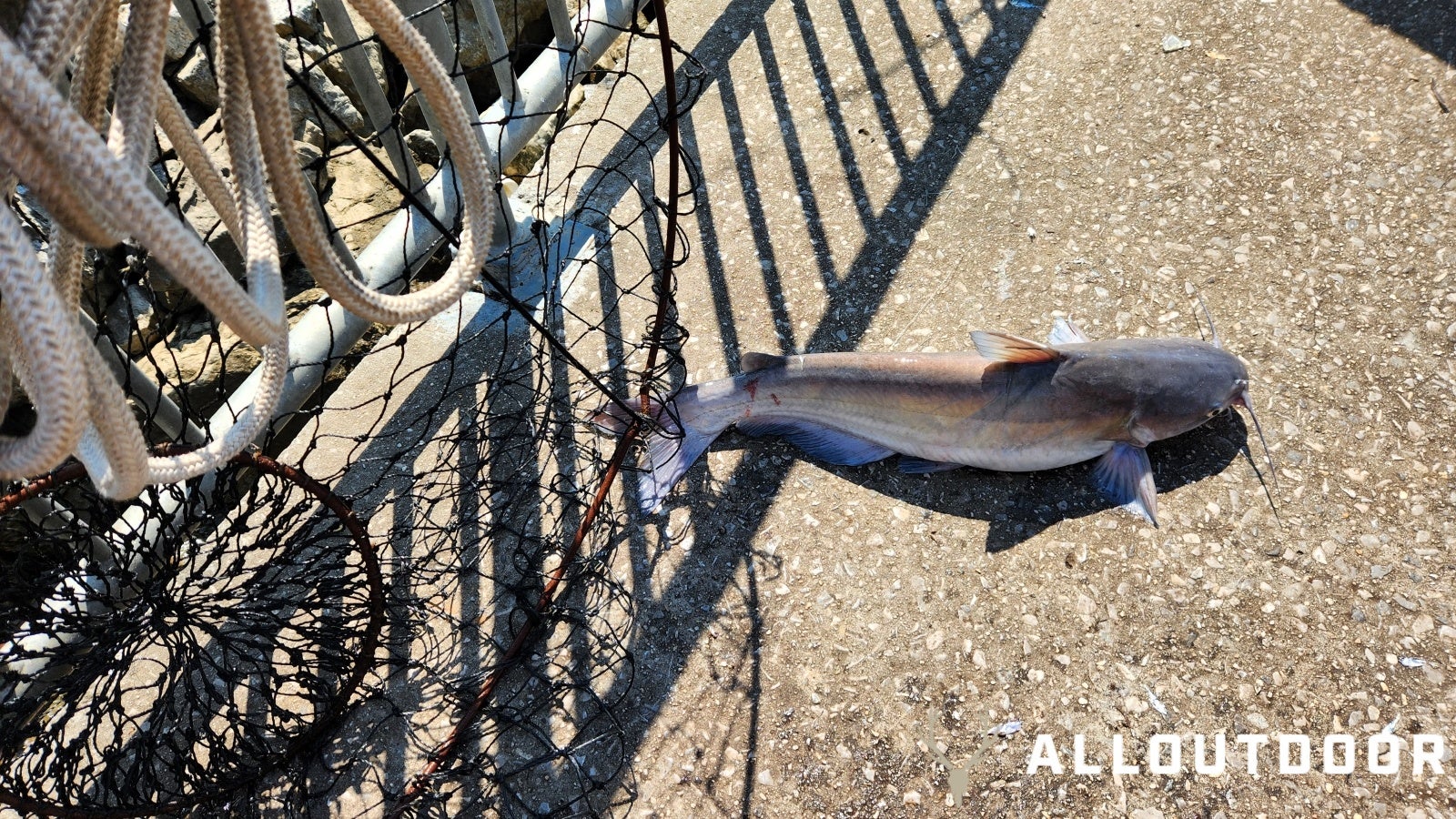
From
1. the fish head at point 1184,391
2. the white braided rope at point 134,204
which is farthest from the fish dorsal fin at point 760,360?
the white braided rope at point 134,204

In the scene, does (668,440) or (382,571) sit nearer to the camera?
(382,571)

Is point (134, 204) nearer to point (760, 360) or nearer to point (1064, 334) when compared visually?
point (760, 360)

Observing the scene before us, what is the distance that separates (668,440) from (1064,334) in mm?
1455

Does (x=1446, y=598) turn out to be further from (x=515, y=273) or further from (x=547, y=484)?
(x=515, y=273)

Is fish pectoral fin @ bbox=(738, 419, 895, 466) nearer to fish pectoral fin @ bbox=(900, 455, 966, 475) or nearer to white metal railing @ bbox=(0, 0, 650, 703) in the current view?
fish pectoral fin @ bbox=(900, 455, 966, 475)

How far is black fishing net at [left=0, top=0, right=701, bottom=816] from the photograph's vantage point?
2564 mm

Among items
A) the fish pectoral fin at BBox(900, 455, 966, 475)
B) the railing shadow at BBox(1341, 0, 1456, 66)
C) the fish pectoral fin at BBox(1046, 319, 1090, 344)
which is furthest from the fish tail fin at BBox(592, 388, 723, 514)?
the railing shadow at BBox(1341, 0, 1456, 66)

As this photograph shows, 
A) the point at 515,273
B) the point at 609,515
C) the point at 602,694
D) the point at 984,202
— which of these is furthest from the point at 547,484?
the point at 984,202

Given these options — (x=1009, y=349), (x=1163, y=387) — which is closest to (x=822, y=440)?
A: (x=1009, y=349)

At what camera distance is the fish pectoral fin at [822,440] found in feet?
10.7

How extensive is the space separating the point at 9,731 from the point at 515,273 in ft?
7.83

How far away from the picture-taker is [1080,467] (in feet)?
10.4

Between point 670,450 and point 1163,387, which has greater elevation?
point 670,450

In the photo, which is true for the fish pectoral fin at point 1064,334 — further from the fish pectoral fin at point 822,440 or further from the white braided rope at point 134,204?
the white braided rope at point 134,204
